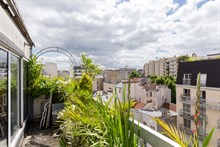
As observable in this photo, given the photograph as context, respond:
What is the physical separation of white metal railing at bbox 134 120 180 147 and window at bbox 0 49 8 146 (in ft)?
7.20

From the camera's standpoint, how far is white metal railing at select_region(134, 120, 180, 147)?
104cm

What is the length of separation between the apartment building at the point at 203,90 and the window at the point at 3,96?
1069 centimetres

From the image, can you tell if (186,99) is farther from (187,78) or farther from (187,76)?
(187,76)

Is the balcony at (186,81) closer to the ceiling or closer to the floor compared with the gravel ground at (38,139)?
closer to the ceiling

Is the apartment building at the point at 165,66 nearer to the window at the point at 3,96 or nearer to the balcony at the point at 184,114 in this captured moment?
the balcony at the point at 184,114

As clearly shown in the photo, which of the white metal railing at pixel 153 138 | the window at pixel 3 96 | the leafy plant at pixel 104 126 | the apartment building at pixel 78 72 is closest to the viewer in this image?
the white metal railing at pixel 153 138

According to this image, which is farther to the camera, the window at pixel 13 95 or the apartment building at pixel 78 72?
the apartment building at pixel 78 72

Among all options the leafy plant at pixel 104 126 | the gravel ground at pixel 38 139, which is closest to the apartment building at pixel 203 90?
the gravel ground at pixel 38 139

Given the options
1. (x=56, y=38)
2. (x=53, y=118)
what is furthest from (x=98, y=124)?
(x=56, y=38)

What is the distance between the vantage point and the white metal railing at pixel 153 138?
3.41 feet

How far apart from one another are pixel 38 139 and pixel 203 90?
13050mm

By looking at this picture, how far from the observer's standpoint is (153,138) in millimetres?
1191

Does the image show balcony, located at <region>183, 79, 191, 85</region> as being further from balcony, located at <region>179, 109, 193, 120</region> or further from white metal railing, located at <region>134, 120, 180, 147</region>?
white metal railing, located at <region>134, 120, 180, 147</region>

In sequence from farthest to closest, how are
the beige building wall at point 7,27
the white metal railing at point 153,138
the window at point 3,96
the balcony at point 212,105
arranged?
the balcony at point 212,105 < the window at point 3,96 < the beige building wall at point 7,27 < the white metal railing at point 153,138
